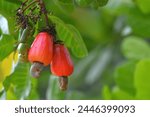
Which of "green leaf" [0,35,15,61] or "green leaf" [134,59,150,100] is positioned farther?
"green leaf" [134,59,150,100]

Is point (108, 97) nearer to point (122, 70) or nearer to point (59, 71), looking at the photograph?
point (122, 70)

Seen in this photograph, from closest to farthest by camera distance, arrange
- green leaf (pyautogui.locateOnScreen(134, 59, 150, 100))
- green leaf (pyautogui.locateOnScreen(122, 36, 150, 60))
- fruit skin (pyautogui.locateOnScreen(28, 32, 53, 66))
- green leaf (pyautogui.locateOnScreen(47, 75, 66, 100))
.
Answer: fruit skin (pyautogui.locateOnScreen(28, 32, 53, 66)), green leaf (pyautogui.locateOnScreen(47, 75, 66, 100)), green leaf (pyautogui.locateOnScreen(134, 59, 150, 100)), green leaf (pyautogui.locateOnScreen(122, 36, 150, 60))

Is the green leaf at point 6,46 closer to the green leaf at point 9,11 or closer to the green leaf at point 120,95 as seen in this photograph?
the green leaf at point 9,11

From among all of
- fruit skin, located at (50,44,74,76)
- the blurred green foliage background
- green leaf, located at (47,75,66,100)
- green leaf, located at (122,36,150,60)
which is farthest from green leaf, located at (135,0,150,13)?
fruit skin, located at (50,44,74,76)

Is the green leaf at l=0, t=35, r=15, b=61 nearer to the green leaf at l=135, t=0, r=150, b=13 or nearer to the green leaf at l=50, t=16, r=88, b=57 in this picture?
the green leaf at l=50, t=16, r=88, b=57

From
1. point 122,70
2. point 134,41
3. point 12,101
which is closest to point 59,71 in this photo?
point 12,101

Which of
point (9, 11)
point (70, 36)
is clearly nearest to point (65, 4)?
point (70, 36)
